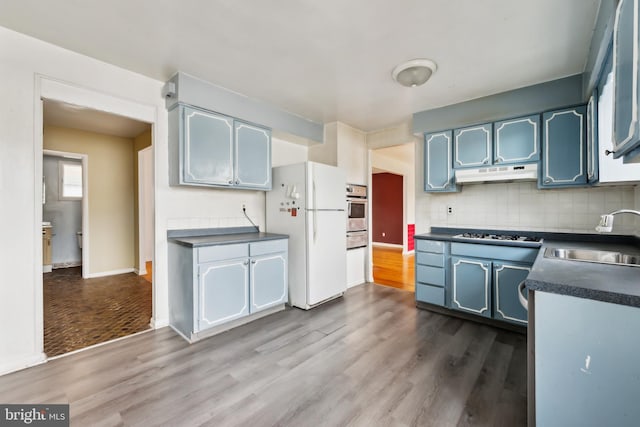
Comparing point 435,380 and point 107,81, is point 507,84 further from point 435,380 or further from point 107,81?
point 107,81

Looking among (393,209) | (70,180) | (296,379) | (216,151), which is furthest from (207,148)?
(393,209)

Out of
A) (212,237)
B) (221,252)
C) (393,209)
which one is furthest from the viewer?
(393,209)

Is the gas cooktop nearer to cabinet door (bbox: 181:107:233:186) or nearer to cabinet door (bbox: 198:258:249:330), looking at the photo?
cabinet door (bbox: 198:258:249:330)

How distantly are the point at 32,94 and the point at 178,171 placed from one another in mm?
1098

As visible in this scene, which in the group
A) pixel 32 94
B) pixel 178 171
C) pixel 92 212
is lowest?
pixel 92 212

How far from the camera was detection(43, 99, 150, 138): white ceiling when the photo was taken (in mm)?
3703

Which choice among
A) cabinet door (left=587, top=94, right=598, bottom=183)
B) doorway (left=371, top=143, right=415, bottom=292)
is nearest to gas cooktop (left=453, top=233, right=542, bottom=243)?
cabinet door (left=587, top=94, right=598, bottom=183)

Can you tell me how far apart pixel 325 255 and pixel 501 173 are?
6.90 ft

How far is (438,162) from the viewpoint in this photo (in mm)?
3438

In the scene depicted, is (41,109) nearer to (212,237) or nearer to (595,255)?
(212,237)

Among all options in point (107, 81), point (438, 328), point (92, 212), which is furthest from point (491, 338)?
point (92, 212)

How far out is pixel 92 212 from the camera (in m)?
4.73

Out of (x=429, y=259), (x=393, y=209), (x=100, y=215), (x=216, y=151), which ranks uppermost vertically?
(x=216, y=151)

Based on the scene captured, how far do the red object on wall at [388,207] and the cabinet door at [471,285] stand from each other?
16.2 ft
